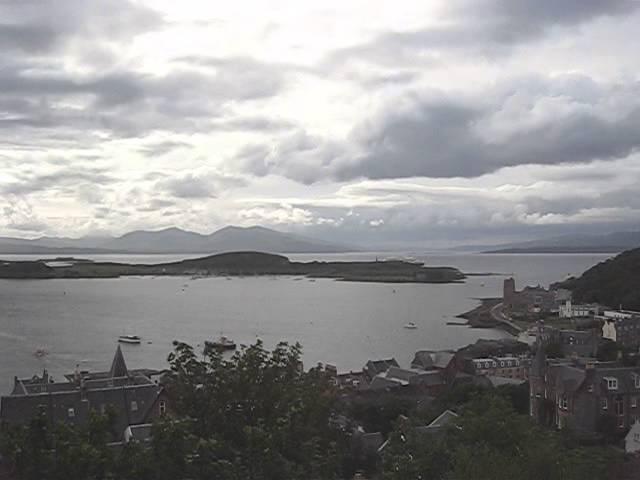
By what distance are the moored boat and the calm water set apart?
1.64 feet

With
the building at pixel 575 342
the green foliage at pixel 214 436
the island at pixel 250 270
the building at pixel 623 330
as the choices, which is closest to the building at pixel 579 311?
the building at pixel 623 330

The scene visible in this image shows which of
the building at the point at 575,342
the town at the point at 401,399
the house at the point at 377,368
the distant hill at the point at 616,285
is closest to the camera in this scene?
the town at the point at 401,399

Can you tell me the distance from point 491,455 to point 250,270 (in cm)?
10174

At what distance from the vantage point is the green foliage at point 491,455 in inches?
188

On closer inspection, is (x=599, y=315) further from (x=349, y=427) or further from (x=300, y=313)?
(x=349, y=427)

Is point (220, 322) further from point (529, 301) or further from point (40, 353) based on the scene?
point (529, 301)

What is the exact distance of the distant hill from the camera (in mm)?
41469

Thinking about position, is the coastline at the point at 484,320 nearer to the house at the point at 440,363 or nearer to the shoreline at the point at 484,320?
the shoreline at the point at 484,320

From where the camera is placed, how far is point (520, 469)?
4.76m

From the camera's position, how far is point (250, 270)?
106062 millimetres

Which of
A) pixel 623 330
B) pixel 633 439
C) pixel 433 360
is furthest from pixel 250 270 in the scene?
pixel 633 439

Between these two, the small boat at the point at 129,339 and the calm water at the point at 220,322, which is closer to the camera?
the calm water at the point at 220,322

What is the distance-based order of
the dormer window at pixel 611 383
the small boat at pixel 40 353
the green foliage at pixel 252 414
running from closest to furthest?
the green foliage at pixel 252 414
the dormer window at pixel 611 383
the small boat at pixel 40 353

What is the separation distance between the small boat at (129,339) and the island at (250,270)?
53046 millimetres
